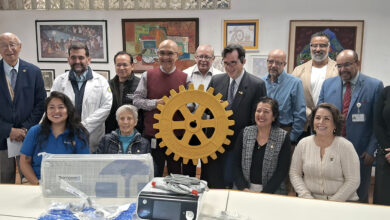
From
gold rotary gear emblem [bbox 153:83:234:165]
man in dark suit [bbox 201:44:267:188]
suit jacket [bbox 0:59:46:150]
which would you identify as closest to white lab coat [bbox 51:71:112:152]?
suit jacket [bbox 0:59:46:150]

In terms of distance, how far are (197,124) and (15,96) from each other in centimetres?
167

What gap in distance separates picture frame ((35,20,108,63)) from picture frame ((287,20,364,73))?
248 cm

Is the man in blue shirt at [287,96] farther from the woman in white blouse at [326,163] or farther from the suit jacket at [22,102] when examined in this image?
the suit jacket at [22,102]

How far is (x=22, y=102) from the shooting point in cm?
293

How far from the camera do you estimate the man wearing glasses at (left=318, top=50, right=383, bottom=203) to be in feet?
8.98

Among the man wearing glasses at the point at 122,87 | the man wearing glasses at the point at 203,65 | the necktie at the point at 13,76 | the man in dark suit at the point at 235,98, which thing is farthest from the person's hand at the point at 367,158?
the necktie at the point at 13,76

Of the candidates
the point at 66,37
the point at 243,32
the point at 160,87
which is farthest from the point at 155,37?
the point at 160,87

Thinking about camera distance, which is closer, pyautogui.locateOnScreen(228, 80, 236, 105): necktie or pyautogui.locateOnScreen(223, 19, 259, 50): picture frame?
pyautogui.locateOnScreen(228, 80, 236, 105): necktie

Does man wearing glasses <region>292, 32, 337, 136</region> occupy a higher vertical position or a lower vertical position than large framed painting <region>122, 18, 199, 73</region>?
lower

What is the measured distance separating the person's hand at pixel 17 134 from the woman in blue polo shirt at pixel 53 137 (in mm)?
518

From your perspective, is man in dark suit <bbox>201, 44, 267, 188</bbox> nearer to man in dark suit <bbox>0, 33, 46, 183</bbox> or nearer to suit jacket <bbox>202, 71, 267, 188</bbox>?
suit jacket <bbox>202, 71, 267, 188</bbox>

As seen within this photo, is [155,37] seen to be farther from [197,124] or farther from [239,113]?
[197,124]

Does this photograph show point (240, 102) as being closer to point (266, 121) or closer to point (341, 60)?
point (266, 121)

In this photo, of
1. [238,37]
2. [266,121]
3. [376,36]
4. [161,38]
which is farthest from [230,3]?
[266,121]
